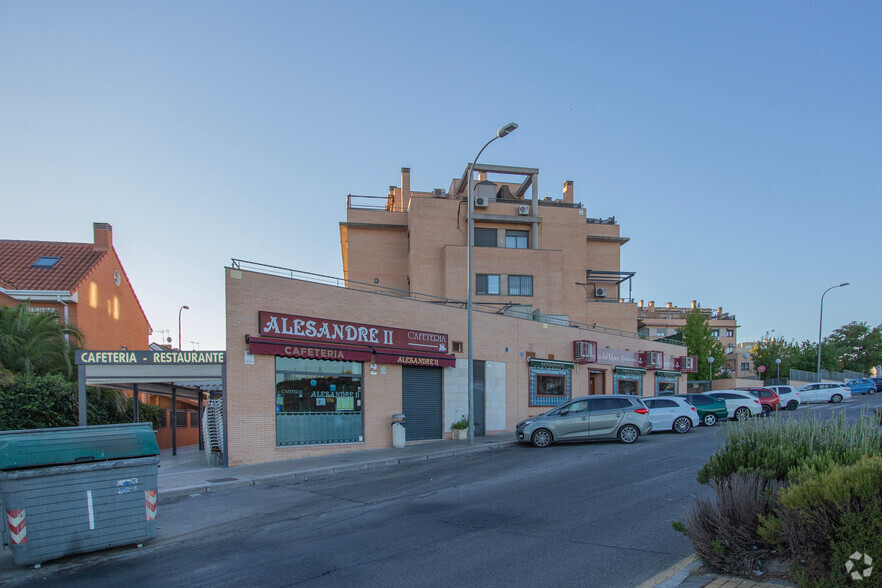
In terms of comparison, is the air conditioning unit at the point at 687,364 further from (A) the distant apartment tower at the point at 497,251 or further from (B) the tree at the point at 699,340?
(B) the tree at the point at 699,340

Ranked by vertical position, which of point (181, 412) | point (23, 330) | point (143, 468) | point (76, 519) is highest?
point (23, 330)

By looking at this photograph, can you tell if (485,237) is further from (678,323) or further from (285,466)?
(678,323)

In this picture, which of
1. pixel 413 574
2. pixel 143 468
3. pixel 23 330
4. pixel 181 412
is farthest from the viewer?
pixel 181 412

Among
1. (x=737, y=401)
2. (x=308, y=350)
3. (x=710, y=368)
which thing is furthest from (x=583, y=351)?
(x=710, y=368)

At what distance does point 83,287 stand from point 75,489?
21550 millimetres

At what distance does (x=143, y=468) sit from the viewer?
7.96 meters

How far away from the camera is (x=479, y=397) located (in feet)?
76.4

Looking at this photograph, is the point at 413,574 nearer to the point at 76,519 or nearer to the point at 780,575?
the point at 780,575

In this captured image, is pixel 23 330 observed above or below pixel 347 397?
above

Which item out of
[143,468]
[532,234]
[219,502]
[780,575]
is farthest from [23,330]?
[532,234]

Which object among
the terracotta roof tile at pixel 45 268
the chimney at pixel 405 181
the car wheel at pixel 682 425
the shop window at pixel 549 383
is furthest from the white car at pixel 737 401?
the terracotta roof tile at pixel 45 268

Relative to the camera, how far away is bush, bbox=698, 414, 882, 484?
5594mm

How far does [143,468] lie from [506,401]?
17.9m

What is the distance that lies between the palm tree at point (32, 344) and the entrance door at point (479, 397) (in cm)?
1360
